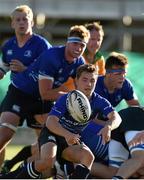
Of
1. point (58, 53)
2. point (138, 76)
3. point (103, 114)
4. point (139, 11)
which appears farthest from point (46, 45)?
point (139, 11)

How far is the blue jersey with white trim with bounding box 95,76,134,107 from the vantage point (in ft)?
27.7

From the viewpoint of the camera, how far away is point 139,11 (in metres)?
22.0

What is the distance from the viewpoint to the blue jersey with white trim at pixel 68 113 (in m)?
7.23

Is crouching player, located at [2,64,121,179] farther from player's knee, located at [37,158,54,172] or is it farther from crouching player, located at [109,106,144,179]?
crouching player, located at [109,106,144,179]

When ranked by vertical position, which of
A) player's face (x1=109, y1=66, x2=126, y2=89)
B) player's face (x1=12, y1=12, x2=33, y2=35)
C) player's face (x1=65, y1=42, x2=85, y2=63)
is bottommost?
player's face (x1=109, y1=66, x2=126, y2=89)

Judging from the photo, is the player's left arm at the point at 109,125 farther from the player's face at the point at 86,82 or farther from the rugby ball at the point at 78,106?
the player's face at the point at 86,82

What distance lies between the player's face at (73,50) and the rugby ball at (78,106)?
3.27ft

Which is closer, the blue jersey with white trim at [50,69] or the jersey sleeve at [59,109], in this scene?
the jersey sleeve at [59,109]

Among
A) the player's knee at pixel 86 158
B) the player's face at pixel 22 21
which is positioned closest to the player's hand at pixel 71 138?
the player's knee at pixel 86 158

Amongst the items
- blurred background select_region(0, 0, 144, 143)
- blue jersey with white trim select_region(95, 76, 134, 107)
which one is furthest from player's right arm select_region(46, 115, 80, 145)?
blurred background select_region(0, 0, 144, 143)

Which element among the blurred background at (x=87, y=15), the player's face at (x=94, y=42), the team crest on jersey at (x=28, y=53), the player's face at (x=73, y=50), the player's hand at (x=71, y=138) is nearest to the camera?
the player's hand at (x=71, y=138)

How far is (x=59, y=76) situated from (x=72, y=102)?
119 cm

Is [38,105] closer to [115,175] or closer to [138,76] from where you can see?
[115,175]

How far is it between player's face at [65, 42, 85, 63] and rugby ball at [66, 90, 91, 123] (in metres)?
1.00
